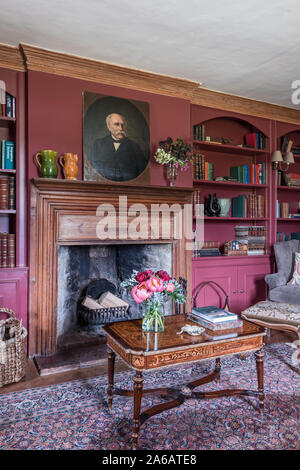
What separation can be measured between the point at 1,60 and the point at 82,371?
2.84 meters

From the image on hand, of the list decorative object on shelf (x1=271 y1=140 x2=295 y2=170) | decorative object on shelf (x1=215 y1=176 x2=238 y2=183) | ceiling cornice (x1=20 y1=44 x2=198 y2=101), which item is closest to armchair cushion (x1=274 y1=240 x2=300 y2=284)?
decorative object on shelf (x1=215 y1=176 x2=238 y2=183)

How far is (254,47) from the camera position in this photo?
9.78 feet

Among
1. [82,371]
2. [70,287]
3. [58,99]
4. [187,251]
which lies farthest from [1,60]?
[82,371]

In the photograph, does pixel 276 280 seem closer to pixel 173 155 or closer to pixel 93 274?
pixel 173 155

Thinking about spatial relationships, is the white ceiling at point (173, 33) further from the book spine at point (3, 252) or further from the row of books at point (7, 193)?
the book spine at point (3, 252)

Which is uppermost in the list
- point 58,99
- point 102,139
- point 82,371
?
point 58,99

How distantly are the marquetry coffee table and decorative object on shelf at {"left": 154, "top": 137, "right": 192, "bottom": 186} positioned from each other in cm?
177

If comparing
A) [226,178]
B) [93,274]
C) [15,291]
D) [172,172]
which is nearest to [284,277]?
[226,178]

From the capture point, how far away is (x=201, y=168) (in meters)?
4.00

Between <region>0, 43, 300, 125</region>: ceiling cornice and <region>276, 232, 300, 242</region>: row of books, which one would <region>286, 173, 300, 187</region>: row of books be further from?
<region>0, 43, 300, 125</region>: ceiling cornice

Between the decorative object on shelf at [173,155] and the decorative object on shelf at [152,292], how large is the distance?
1.73 meters

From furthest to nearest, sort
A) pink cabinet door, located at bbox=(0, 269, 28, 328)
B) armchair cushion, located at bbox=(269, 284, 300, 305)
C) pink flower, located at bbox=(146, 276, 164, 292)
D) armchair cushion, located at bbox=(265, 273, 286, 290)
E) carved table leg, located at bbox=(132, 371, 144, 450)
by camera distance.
Result: armchair cushion, located at bbox=(265, 273, 286, 290) < armchair cushion, located at bbox=(269, 284, 300, 305) < pink cabinet door, located at bbox=(0, 269, 28, 328) < pink flower, located at bbox=(146, 276, 164, 292) < carved table leg, located at bbox=(132, 371, 144, 450)

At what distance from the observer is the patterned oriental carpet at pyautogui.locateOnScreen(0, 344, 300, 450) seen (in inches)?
72.0

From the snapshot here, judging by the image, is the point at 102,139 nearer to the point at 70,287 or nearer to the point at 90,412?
the point at 70,287
